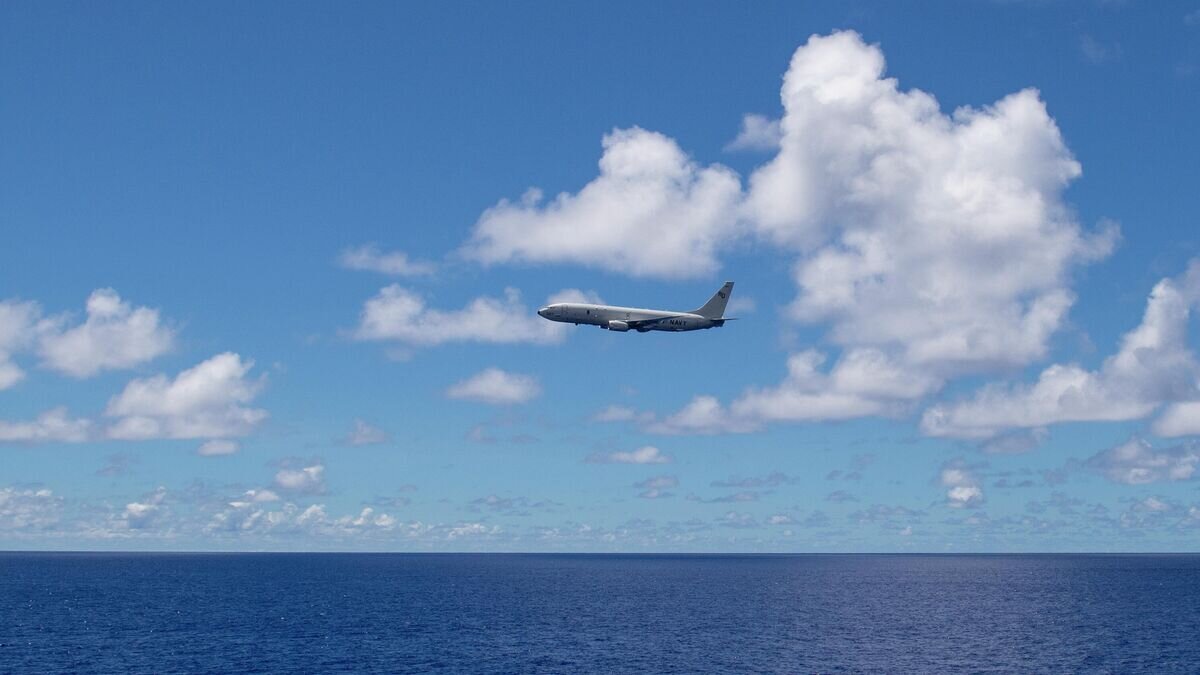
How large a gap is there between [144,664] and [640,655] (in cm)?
8694

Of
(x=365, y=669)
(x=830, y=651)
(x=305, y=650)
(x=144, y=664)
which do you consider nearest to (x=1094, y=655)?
(x=830, y=651)

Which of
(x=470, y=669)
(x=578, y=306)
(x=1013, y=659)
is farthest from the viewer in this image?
(x=578, y=306)

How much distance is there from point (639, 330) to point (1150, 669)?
106224 mm

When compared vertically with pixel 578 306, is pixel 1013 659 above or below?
below

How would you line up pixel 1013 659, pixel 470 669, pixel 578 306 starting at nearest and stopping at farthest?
pixel 470 669, pixel 1013 659, pixel 578 306

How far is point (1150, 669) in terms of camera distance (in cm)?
16925

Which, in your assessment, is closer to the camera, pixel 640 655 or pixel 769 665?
pixel 769 665

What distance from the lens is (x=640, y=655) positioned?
18462 cm

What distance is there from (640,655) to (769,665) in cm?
2469

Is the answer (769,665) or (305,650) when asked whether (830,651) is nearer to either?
(769,665)

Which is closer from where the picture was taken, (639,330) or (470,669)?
(470,669)

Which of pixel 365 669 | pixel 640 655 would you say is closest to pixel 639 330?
pixel 640 655

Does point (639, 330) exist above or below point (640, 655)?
above

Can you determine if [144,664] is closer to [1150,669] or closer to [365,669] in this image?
[365,669]
